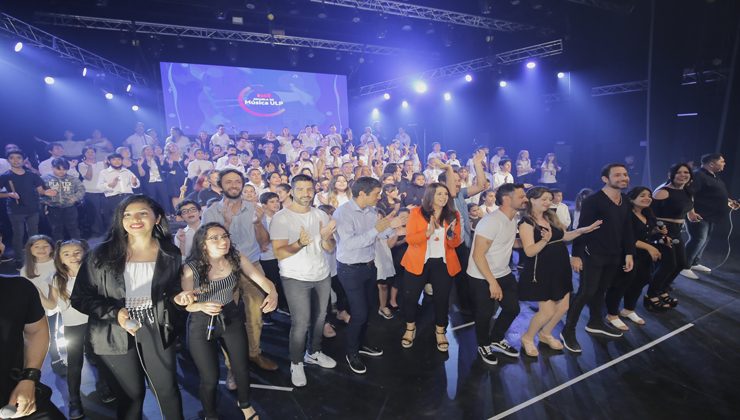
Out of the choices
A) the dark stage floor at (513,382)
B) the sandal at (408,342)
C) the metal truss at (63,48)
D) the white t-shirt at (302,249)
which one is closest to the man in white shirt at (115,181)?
the metal truss at (63,48)

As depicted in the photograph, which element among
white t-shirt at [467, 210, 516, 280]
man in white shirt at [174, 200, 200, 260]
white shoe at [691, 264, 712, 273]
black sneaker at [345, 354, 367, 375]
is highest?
man in white shirt at [174, 200, 200, 260]

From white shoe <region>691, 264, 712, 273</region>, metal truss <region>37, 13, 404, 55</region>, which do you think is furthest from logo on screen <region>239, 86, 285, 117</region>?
white shoe <region>691, 264, 712, 273</region>

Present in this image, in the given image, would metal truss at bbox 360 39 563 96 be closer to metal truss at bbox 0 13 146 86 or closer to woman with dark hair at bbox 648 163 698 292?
woman with dark hair at bbox 648 163 698 292

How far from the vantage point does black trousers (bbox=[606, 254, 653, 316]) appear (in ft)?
12.6

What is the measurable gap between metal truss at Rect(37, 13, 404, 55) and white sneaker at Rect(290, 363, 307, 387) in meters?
9.82

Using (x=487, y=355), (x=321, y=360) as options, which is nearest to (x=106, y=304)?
(x=321, y=360)

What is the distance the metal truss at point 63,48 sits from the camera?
22.7 feet

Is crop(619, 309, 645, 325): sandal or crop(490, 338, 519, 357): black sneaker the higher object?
crop(490, 338, 519, 357): black sneaker

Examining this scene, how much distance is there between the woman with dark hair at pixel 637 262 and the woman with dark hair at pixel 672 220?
0.75ft

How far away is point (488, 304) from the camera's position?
3326 mm

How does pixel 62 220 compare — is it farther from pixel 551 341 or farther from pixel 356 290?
pixel 551 341

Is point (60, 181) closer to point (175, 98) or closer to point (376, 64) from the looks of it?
point (175, 98)

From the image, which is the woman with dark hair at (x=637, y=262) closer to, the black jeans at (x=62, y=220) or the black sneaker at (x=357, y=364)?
the black sneaker at (x=357, y=364)

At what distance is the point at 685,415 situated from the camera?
264cm
